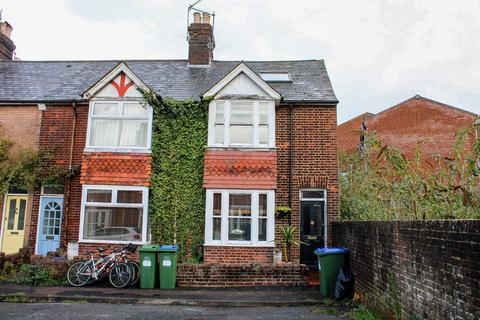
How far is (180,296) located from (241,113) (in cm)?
639

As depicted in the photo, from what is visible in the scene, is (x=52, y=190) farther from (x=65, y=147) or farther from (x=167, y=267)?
(x=167, y=267)

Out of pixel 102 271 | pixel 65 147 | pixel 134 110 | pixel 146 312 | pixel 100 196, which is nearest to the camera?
pixel 146 312

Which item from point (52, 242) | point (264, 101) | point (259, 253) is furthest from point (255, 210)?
point (52, 242)

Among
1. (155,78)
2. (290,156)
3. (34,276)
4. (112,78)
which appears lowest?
(34,276)

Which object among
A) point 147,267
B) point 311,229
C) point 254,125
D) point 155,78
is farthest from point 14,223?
point 311,229

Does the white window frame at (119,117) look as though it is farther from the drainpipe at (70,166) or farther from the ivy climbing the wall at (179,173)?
the drainpipe at (70,166)

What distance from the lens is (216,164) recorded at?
13156 mm

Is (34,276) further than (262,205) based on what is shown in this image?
No

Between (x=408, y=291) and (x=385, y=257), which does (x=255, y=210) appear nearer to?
(x=385, y=257)

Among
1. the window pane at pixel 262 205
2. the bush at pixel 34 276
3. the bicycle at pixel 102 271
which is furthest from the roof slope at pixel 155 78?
the bicycle at pixel 102 271

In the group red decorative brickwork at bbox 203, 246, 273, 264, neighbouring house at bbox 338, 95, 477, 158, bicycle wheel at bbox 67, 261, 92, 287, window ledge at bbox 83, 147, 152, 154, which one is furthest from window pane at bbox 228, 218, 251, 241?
neighbouring house at bbox 338, 95, 477, 158

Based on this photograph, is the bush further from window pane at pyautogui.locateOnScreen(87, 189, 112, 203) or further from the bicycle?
window pane at pyautogui.locateOnScreen(87, 189, 112, 203)

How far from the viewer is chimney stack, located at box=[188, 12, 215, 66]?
17031 mm

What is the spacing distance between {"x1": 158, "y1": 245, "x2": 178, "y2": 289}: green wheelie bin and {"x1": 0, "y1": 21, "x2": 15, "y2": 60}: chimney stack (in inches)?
Answer: 524
